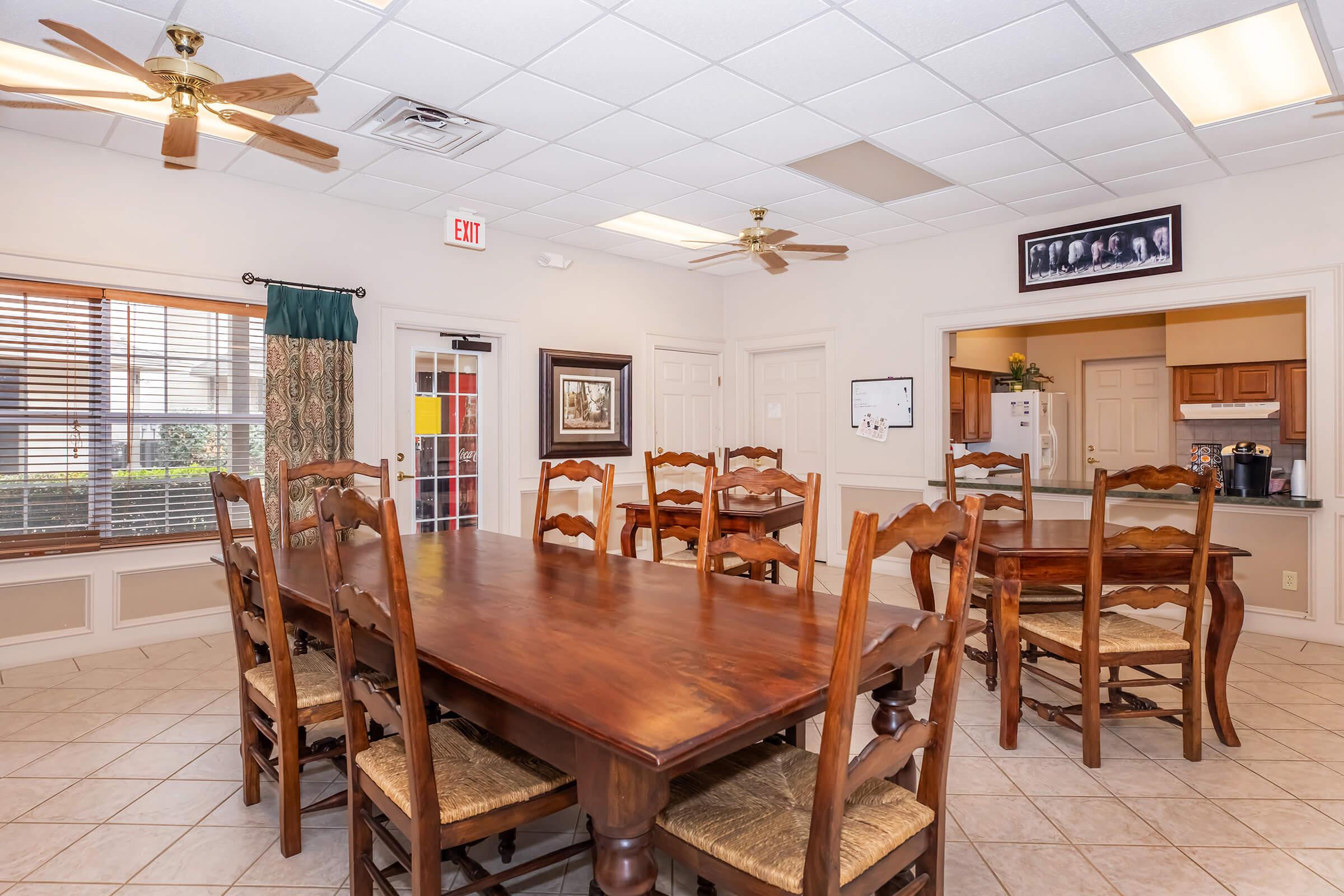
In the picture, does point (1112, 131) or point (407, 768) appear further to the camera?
point (1112, 131)

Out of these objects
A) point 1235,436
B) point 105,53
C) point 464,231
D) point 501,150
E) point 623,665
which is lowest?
point 623,665

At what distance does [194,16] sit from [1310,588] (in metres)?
6.28

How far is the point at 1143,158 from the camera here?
4148mm

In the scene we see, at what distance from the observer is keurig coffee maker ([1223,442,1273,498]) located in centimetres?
460

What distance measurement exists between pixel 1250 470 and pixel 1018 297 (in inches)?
72.5

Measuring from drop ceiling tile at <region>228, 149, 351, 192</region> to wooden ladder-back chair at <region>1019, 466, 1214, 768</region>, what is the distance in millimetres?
4320

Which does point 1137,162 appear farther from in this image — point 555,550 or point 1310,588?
point 555,550

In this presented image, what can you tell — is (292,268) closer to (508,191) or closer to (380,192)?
(380,192)

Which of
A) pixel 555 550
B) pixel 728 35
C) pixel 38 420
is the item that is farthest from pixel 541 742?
pixel 38 420

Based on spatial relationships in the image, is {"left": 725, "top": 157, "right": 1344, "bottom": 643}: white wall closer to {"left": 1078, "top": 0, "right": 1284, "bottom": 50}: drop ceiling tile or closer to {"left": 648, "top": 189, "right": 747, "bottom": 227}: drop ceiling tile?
{"left": 648, "top": 189, "right": 747, "bottom": 227}: drop ceiling tile

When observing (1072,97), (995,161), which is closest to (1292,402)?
(995,161)

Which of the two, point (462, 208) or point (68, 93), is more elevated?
point (462, 208)

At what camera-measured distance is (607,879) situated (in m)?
1.27

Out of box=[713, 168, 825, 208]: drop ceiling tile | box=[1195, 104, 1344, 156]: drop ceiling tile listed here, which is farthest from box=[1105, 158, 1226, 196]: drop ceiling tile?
box=[713, 168, 825, 208]: drop ceiling tile
